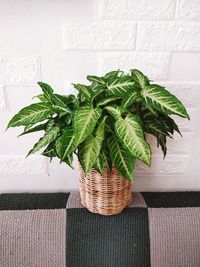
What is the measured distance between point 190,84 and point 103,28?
42 centimetres

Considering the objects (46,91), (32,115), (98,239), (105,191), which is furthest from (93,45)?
(98,239)

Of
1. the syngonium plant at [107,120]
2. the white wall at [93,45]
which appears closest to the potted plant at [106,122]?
the syngonium plant at [107,120]

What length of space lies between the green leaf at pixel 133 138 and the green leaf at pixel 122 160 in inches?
3.8

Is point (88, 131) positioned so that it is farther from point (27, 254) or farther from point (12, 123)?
point (27, 254)

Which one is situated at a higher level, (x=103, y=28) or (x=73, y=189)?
(x=103, y=28)

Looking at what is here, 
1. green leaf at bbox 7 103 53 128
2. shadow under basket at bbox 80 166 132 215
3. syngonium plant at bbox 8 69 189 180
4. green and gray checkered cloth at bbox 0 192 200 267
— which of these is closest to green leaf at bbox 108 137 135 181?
syngonium plant at bbox 8 69 189 180

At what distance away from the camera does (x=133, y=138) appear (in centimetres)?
86

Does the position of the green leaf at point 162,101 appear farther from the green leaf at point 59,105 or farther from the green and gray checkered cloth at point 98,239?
the green and gray checkered cloth at point 98,239

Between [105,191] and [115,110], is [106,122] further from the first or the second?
[105,191]

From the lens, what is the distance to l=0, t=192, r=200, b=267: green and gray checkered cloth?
123 cm

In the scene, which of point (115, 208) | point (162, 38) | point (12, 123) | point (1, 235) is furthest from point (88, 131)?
point (1, 235)

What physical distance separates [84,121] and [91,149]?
9 centimetres

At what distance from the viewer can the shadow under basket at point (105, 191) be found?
109 centimetres

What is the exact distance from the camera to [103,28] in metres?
1.16
